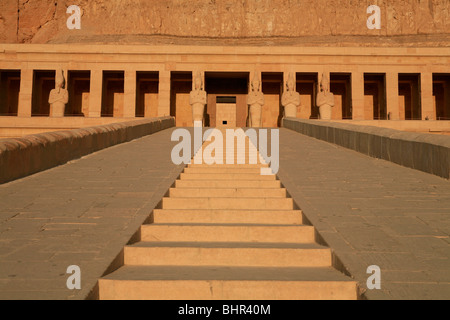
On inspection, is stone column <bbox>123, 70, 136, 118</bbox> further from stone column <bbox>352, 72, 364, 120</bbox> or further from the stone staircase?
the stone staircase

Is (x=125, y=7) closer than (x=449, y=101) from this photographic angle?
No

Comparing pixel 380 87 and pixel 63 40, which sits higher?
pixel 63 40

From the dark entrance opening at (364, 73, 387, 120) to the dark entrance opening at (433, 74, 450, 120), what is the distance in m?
4.02

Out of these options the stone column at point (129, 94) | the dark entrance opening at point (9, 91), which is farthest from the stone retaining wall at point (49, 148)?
the dark entrance opening at point (9, 91)

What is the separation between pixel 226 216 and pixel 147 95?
2968 cm

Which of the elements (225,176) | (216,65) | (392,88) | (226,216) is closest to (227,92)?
(216,65)

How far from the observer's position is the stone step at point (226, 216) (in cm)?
458

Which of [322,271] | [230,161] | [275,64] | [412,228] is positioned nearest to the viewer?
[322,271]

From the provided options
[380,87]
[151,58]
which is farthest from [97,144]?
[380,87]

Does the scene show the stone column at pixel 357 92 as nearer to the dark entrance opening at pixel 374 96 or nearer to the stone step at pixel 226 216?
the dark entrance opening at pixel 374 96

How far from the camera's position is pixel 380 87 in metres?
32.2

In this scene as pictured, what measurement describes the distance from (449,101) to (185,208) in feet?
107

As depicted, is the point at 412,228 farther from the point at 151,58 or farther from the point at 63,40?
the point at 63,40
